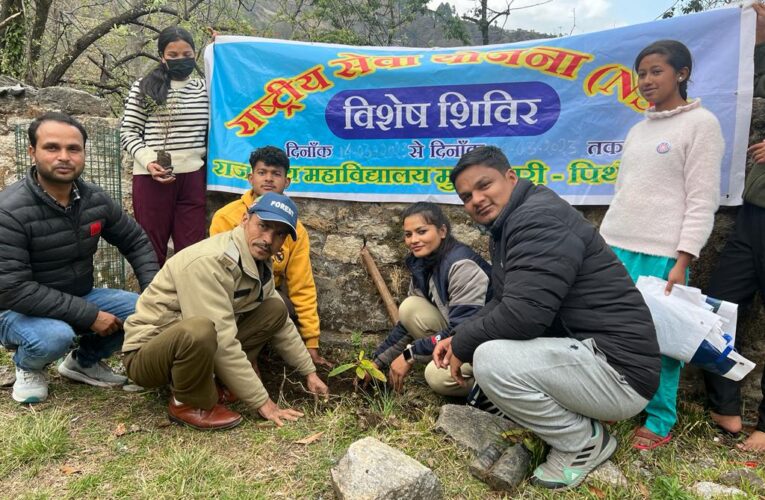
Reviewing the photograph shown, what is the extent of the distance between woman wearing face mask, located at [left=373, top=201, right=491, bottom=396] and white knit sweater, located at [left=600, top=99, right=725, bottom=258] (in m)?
0.84

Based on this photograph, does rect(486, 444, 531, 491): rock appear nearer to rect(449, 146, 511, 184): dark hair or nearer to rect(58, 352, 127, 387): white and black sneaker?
rect(449, 146, 511, 184): dark hair

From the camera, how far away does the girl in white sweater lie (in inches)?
102

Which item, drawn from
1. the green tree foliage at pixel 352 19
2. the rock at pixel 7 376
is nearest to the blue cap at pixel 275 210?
the rock at pixel 7 376

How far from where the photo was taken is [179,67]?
366 centimetres

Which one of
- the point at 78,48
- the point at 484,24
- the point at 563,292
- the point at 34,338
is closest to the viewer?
the point at 563,292

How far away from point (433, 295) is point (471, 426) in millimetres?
863

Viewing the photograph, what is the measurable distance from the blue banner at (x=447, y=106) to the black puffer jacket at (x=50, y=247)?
1097 millimetres

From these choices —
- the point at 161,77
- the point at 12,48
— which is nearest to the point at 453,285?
the point at 161,77

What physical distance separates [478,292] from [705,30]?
6.58 feet

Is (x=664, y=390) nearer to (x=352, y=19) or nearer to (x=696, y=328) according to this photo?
(x=696, y=328)

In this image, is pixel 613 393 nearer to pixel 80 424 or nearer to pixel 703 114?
pixel 703 114

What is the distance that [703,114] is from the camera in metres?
2.63

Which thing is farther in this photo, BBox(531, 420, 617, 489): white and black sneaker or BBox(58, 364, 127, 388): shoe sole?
BBox(58, 364, 127, 388): shoe sole

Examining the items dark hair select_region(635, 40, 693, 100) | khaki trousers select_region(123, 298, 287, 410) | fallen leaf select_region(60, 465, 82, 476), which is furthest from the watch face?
dark hair select_region(635, 40, 693, 100)
